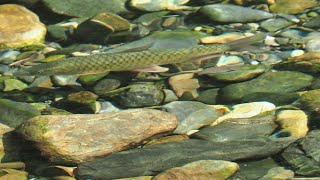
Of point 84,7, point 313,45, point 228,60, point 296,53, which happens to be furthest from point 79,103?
point 84,7

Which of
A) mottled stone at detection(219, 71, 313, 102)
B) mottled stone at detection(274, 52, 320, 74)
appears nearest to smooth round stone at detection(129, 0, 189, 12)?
mottled stone at detection(274, 52, 320, 74)

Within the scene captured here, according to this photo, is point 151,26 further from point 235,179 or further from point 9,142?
point 235,179

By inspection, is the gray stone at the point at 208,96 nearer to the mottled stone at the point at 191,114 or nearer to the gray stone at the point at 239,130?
the mottled stone at the point at 191,114

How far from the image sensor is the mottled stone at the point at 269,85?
565cm

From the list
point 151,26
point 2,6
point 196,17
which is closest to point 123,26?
point 151,26

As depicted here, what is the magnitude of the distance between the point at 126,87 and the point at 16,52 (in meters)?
1.68

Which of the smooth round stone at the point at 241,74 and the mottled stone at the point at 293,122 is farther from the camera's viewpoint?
the smooth round stone at the point at 241,74

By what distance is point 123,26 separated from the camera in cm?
742

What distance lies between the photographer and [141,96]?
5.71 metres

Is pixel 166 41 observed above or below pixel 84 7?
above

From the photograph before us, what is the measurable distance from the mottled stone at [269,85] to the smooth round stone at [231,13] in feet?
5.84

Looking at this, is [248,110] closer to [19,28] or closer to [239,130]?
[239,130]

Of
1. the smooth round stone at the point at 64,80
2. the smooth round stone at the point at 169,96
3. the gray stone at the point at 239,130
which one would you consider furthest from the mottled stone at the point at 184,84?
the smooth round stone at the point at 64,80

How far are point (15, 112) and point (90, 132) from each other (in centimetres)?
103
